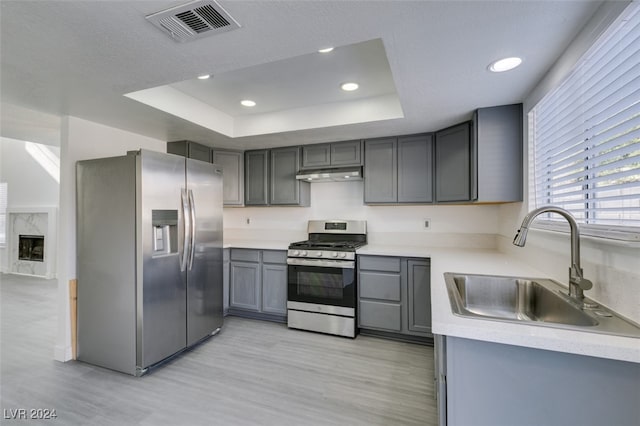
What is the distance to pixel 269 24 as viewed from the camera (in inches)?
54.3

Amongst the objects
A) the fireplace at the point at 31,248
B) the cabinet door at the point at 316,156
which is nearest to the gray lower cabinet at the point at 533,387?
the cabinet door at the point at 316,156

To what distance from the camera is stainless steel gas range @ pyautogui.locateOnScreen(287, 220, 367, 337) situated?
3105 millimetres

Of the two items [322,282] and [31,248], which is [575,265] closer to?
[322,282]

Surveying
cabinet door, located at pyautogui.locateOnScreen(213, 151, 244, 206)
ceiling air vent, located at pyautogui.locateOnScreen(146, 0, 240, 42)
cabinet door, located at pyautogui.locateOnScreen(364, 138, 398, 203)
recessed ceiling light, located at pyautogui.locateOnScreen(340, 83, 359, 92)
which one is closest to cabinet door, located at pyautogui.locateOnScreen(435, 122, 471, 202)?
cabinet door, located at pyautogui.locateOnScreen(364, 138, 398, 203)

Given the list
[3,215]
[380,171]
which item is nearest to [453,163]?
[380,171]

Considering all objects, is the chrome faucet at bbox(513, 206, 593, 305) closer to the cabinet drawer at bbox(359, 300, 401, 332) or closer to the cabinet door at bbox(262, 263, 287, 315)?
the cabinet drawer at bbox(359, 300, 401, 332)

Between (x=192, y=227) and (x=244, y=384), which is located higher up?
(x=192, y=227)

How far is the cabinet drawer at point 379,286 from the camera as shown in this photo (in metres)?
3.00

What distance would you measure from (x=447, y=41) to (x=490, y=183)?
1388 millimetres

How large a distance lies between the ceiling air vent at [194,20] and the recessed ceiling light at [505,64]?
146cm

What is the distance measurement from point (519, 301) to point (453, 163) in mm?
1573

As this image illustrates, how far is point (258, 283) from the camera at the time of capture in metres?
3.57

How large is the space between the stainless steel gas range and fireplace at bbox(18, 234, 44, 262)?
6012 mm

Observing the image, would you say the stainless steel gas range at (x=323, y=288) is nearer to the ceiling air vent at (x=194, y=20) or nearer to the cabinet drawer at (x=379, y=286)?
the cabinet drawer at (x=379, y=286)
